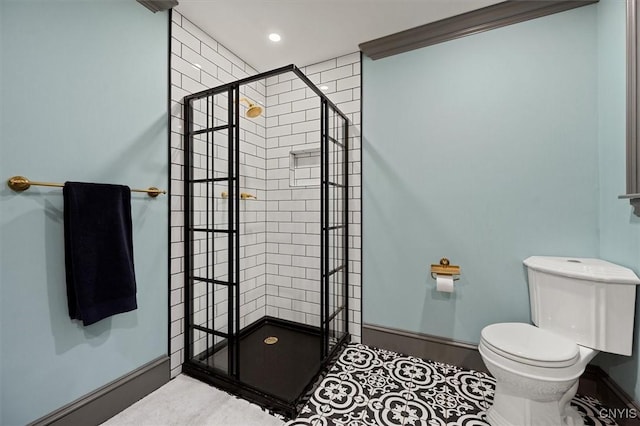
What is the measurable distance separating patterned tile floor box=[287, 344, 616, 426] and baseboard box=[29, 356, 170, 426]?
3.07 ft

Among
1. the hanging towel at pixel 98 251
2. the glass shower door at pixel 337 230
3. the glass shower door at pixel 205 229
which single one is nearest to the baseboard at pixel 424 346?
the glass shower door at pixel 337 230

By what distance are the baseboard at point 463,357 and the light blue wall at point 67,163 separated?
1.63 metres

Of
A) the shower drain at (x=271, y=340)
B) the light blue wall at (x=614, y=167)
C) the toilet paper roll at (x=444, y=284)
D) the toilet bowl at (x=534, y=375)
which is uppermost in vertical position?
the light blue wall at (x=614, y=167)

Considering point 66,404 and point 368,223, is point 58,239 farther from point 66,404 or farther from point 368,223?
point 368,223

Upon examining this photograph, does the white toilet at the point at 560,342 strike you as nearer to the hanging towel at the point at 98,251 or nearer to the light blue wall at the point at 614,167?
the light blue wall at the point at 614,167

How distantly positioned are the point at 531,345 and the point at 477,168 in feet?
3.71

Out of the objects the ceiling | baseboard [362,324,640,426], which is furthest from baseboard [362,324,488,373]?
the ceiling

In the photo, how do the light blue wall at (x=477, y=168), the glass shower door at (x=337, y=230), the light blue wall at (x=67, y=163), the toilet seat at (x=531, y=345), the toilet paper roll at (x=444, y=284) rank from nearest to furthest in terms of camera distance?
1. the light blue wall at (x=67, y=163)
2. the toilet seat at (x=531, y=345)
3. the light blue wall at (x=477, y=168)
4. the toilet paper roll at (x=444, y=284)
5. the glass shower door at (x=337, y=230)

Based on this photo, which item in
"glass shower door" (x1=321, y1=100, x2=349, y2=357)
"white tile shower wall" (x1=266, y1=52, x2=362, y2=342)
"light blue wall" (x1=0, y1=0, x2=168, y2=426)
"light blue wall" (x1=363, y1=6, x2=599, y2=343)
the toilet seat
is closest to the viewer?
"light blue wall" (x1=0, y1=0, x2=168, y2=426)

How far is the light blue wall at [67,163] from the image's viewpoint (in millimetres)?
1136

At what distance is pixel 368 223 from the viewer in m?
2.23

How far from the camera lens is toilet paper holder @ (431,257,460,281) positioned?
6.16 ft

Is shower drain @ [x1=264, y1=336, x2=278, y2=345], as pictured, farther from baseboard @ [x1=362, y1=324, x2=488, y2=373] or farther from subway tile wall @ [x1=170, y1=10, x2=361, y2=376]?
baseboard @ [x1=362, y1=324, x2=488, y2=373]

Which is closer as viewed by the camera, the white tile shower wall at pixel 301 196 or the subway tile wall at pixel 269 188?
the subway tile wall at pixel 269 188
